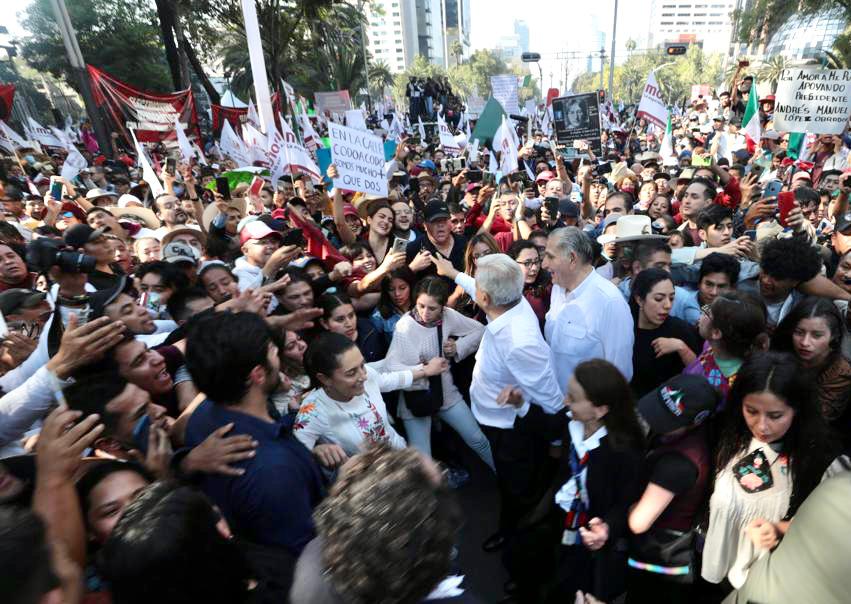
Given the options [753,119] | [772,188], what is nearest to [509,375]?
[772,188]

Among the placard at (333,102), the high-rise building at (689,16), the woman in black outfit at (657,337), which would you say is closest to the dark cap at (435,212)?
the woman in black outfit at (657,337)

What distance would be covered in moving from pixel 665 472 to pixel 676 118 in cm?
3090

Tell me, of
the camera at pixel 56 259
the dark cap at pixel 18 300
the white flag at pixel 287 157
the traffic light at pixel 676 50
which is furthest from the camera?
the traffic light at pixel 676 50

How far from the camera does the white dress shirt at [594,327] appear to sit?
2.83 metres

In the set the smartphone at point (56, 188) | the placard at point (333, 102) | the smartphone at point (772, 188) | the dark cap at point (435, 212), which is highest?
the placard at point (333, 102)

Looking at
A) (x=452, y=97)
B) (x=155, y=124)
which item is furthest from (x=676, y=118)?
(x=155, y=124)

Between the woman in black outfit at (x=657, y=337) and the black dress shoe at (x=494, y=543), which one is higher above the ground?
the woman in black outfit at (x=657, y=337)

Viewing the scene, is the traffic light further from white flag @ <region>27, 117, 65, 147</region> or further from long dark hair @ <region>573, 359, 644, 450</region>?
long dark hair @ <region>573, 359, 644, 450</region>

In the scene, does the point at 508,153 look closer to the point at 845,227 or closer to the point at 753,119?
the point at 845,227

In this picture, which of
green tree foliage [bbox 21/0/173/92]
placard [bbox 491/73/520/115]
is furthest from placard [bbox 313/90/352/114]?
green tree foliage [bbox 21/0/173/92]

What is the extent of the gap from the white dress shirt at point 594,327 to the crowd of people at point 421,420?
16 millimetres

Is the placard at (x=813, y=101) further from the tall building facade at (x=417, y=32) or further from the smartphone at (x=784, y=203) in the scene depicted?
the tall building facade at (x=417, y=32)

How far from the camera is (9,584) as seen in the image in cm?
97

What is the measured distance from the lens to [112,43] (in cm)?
2906
